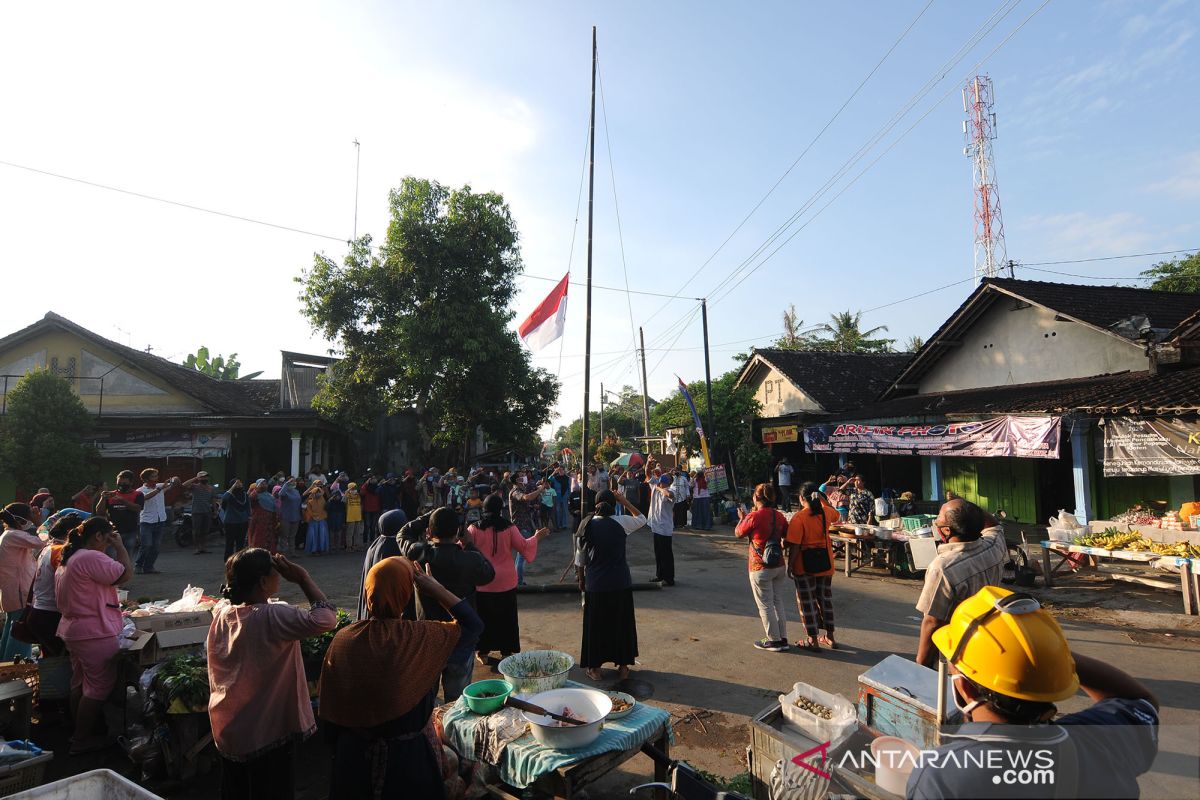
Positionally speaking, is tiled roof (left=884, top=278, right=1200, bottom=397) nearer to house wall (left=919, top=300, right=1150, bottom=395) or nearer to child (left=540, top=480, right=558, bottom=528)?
house wall (left=919, top=300, right=1150, bottom=395)

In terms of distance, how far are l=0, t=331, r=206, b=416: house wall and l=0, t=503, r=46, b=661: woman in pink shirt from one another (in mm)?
15878

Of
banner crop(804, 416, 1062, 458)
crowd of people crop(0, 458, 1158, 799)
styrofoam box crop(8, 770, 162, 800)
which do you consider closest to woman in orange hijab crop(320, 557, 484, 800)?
crowd of people crop(0, 458, 1158, 799)

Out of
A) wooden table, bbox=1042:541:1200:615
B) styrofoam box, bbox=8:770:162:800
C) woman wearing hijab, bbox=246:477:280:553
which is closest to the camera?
styrofoam box, bbox=8:770:162:800

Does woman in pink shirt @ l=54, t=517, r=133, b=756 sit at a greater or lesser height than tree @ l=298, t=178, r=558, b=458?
lesser

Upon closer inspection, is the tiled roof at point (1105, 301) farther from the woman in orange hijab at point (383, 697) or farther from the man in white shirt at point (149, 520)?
the man in white shirt at point (149, 520)

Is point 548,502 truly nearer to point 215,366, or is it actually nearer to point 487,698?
point 487,698

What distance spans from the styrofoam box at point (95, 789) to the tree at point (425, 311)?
52.4 ft

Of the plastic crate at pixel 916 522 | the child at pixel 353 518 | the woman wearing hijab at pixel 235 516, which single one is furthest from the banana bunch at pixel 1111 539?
the woman wearing hijab at pixel 235 516

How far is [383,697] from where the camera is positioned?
8.77 ft

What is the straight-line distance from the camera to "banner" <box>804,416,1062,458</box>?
11.4 meters

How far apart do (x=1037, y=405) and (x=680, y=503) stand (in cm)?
871

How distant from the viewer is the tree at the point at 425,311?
18.6 m

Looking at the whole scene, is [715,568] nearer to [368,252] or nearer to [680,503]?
[680,503]

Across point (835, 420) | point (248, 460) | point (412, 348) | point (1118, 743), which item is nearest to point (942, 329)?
point (835, 420)
